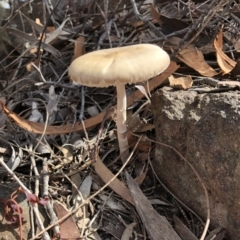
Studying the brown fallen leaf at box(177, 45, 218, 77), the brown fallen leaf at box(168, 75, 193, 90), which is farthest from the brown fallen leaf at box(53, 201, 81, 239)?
the brown fallen leaf at box(177, 45, 218, 77)

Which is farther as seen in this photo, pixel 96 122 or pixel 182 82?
pixel 96 122

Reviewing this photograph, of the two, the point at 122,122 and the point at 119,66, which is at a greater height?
the point at 119,66

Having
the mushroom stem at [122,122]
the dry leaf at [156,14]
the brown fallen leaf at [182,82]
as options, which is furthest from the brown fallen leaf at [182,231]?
the dry leaf at [156,14]

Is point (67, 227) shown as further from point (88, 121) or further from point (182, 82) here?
point (182, 82)

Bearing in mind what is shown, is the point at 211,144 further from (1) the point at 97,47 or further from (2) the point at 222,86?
(1) the point at 97,47

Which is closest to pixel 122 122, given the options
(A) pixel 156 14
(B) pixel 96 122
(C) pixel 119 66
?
(B) pixel 96 122

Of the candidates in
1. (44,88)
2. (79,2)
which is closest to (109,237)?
(44,88)

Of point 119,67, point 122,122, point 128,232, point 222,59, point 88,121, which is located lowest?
point 128,232

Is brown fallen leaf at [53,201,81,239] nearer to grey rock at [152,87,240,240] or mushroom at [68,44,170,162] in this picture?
grey rock at [152,87,240,240]
